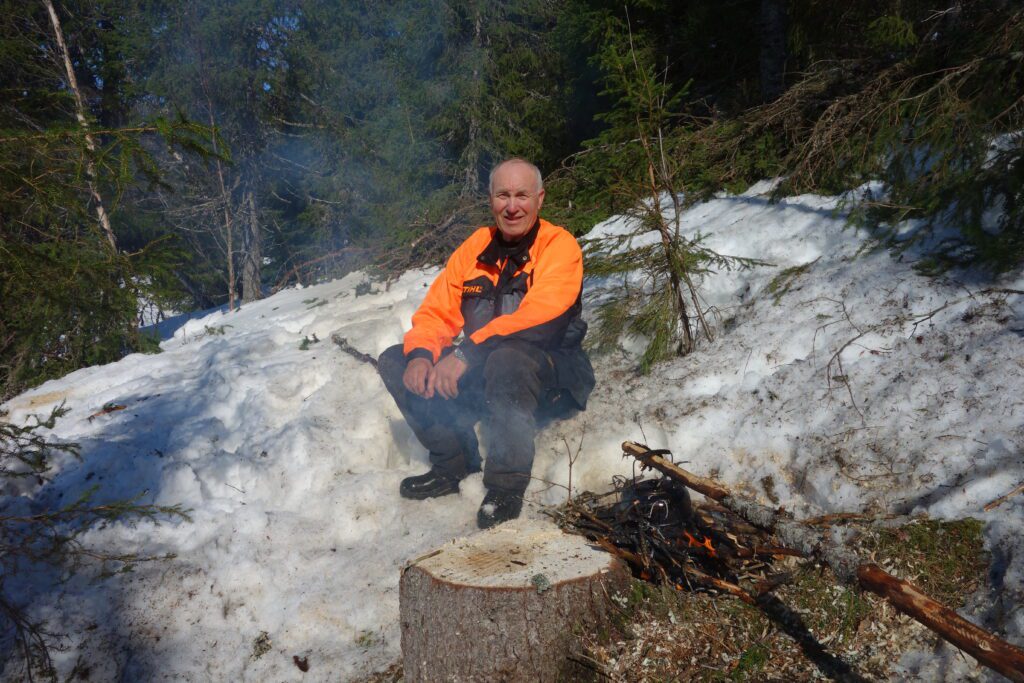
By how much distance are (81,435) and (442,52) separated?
→ 845 cm

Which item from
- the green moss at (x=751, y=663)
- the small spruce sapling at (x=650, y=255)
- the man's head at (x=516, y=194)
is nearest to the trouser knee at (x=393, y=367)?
the man's head at (x=516, y=194)

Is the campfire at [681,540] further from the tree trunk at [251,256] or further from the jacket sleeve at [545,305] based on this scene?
the tree trunk at [251,256]

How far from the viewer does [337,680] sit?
242cm

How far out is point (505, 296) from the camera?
350 centimetres

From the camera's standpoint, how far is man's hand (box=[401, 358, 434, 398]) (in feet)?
10.6

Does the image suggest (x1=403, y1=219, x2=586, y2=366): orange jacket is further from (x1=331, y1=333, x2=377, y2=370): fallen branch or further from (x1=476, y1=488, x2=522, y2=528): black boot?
(x1=331, y1=333, x2=377, y2=370): fallen branch

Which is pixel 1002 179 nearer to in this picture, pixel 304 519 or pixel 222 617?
pixel 304 519

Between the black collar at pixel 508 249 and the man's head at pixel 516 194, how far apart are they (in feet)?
0.21

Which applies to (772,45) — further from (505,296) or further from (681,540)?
(681,540)

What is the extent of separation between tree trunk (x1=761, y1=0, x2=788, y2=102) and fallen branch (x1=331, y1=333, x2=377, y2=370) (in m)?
5.86

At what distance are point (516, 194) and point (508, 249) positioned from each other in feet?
1.09

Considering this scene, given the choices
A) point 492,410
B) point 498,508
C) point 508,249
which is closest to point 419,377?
point 492,410

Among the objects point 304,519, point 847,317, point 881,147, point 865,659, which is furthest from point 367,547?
point 881,147

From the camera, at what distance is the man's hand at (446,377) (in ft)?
10.5
